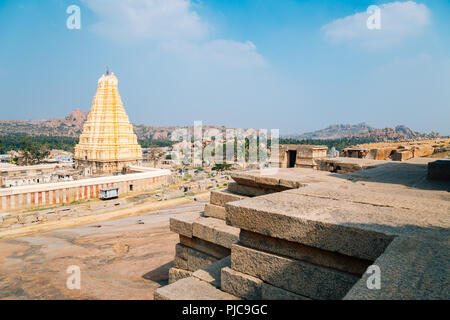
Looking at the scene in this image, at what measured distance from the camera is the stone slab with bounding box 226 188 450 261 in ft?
6.31

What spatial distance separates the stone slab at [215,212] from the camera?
15.6ft

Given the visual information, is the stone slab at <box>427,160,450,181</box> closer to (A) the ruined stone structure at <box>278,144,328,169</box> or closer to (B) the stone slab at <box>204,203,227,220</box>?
(B) the stone slab at <box>204,203,227,220</box>

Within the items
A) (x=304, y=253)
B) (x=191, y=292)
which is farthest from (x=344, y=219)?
(x=191, y=292)

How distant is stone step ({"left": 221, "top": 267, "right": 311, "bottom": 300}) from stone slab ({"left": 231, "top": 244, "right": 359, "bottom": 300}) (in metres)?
0.04

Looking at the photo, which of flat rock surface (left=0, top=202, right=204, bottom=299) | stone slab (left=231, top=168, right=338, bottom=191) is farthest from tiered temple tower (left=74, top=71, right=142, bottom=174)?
stone slab (left=231, top=168, right=338, bottom=191)

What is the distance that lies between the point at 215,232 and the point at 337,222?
97.0 inches

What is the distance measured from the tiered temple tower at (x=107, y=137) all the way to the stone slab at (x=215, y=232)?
2635cm

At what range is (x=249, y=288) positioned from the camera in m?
2.44

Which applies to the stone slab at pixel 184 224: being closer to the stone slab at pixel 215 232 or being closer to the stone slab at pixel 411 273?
the stone slab at pixel 215 232
